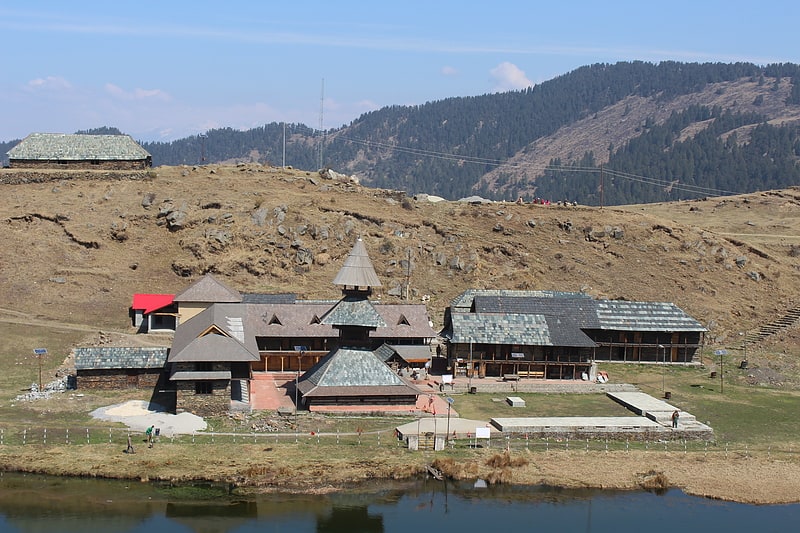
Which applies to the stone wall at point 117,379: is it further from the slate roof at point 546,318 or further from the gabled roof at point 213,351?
the slate roof at point 546,318


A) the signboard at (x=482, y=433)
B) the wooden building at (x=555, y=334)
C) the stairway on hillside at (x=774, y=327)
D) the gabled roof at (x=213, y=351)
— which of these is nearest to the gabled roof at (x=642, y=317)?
the wooden building at (x=555, y=334)

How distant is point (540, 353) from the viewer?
6391 cm

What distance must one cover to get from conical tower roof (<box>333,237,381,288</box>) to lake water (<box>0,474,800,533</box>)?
1531cm

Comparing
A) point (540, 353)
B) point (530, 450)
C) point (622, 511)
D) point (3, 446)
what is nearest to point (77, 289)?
point (3, 446)

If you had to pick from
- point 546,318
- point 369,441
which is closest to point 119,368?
point 369,441

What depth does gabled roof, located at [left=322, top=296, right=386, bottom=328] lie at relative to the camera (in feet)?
178

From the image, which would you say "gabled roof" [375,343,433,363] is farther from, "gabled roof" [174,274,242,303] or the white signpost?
the white signpost

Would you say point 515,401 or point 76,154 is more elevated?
point 76,154

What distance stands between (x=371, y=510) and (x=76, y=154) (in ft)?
230

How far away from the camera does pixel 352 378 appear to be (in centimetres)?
5344

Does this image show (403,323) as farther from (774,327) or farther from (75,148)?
(75,148)

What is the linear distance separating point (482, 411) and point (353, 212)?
42.5m

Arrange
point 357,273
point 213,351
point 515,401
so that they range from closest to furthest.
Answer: point 213,351, point 357,273, point 515,401

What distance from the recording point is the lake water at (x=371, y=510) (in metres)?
39.1
